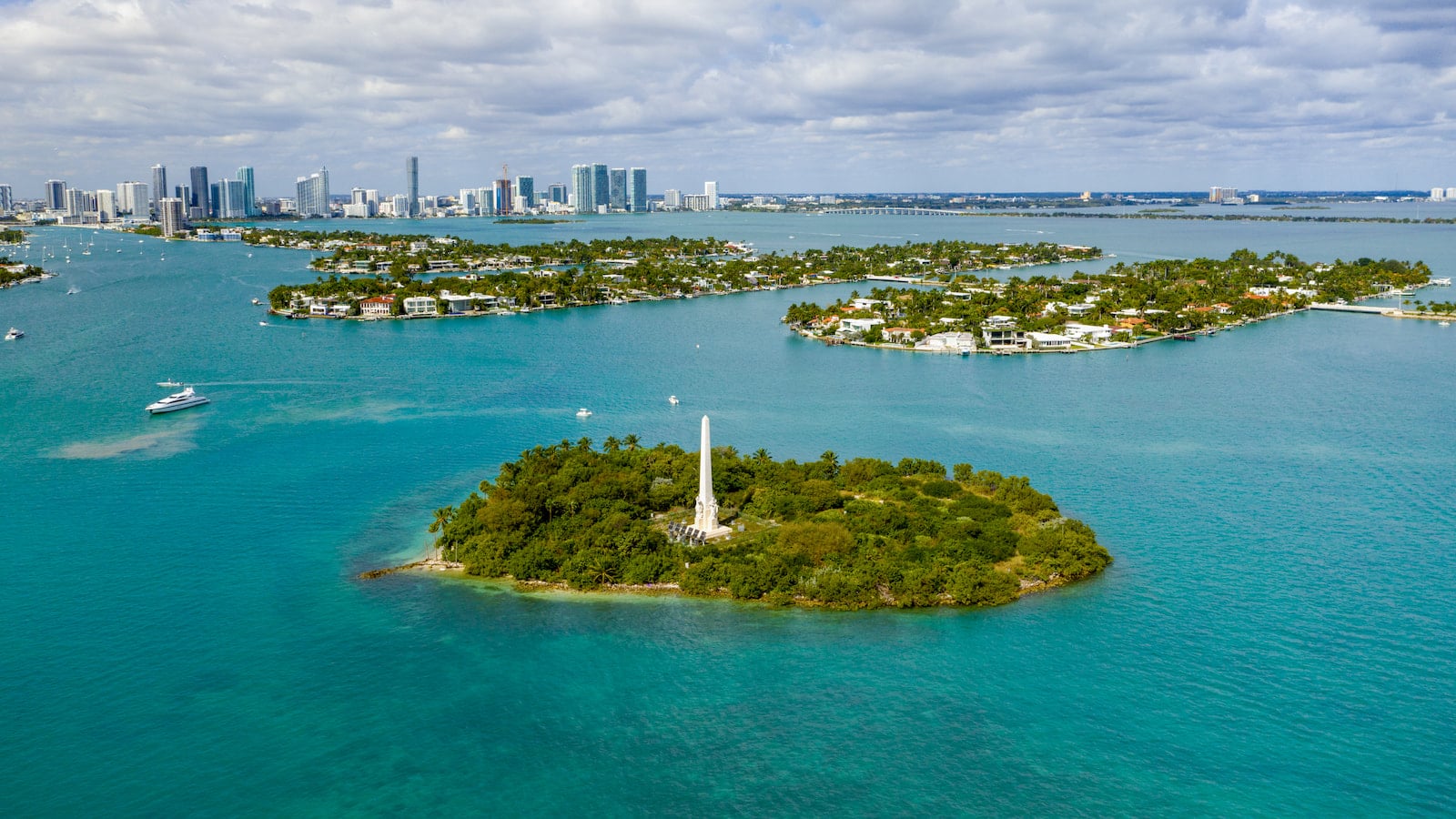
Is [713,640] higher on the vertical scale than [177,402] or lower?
lower

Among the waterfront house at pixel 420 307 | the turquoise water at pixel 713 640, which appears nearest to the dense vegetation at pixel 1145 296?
the turquoise water at pixel 713 640

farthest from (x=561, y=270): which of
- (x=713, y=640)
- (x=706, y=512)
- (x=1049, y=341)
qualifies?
(x=713, y=640)

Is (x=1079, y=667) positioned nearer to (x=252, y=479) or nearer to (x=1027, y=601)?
(x=1027, y=601)

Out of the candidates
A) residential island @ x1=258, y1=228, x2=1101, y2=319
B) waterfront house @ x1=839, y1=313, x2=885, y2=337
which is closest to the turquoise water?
waterfront house @ x1=839, y1=313, x2=885, y2=337

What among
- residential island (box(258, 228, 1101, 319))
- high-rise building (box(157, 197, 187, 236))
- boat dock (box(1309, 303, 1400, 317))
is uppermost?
high-rise building (box(157, 197, 187, 236))

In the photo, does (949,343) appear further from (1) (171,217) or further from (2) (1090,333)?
(1) (171,217)

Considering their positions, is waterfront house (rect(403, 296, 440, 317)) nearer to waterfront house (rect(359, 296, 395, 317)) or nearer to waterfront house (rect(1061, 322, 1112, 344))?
waterfront house (rect(359, 296, 395, 317))
